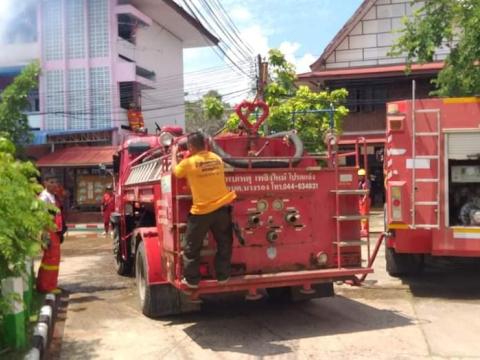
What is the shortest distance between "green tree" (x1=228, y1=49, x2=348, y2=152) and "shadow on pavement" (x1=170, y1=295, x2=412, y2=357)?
35.5ft

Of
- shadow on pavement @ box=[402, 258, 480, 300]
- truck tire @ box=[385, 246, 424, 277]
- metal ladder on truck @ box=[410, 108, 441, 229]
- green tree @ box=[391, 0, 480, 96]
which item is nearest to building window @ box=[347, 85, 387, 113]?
green tree @ box=[391, 0, 480, 96]

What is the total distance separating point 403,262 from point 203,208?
4530mm

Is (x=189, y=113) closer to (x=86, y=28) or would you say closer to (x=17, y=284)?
(x=86, y=28)

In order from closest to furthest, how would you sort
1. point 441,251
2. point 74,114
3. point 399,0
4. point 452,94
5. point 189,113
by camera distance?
point 441,251 → point 452,94 → point 74,114 → point 399,0 → point 189,113

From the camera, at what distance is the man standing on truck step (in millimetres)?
6164

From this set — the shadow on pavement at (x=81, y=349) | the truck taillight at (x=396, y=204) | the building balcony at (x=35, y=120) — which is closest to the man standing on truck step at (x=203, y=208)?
the shadow on pavement at (x=81, y=349)

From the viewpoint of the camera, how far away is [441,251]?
8.10 meters

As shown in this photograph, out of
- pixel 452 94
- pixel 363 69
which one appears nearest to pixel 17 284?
pixel 452 94

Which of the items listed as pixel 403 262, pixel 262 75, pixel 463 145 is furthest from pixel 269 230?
pixel 262 75

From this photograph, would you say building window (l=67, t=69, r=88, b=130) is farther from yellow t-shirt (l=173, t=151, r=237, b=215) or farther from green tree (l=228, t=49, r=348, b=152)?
yellow t-shirt (l=173, t=151, r=237, b=215)

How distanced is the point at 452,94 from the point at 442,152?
223 inches

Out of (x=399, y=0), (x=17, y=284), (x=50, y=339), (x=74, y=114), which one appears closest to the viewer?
(x=17, y=284)

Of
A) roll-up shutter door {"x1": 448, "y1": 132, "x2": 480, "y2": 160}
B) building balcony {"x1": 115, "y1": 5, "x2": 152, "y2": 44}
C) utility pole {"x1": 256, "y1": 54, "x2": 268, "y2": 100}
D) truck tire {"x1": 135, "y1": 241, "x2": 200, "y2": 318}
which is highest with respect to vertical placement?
building balcony {"x1": 115, "y1": 5, "x2": 152, "y2": 44}

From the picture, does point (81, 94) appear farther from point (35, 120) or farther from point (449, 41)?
point (449, 41)
